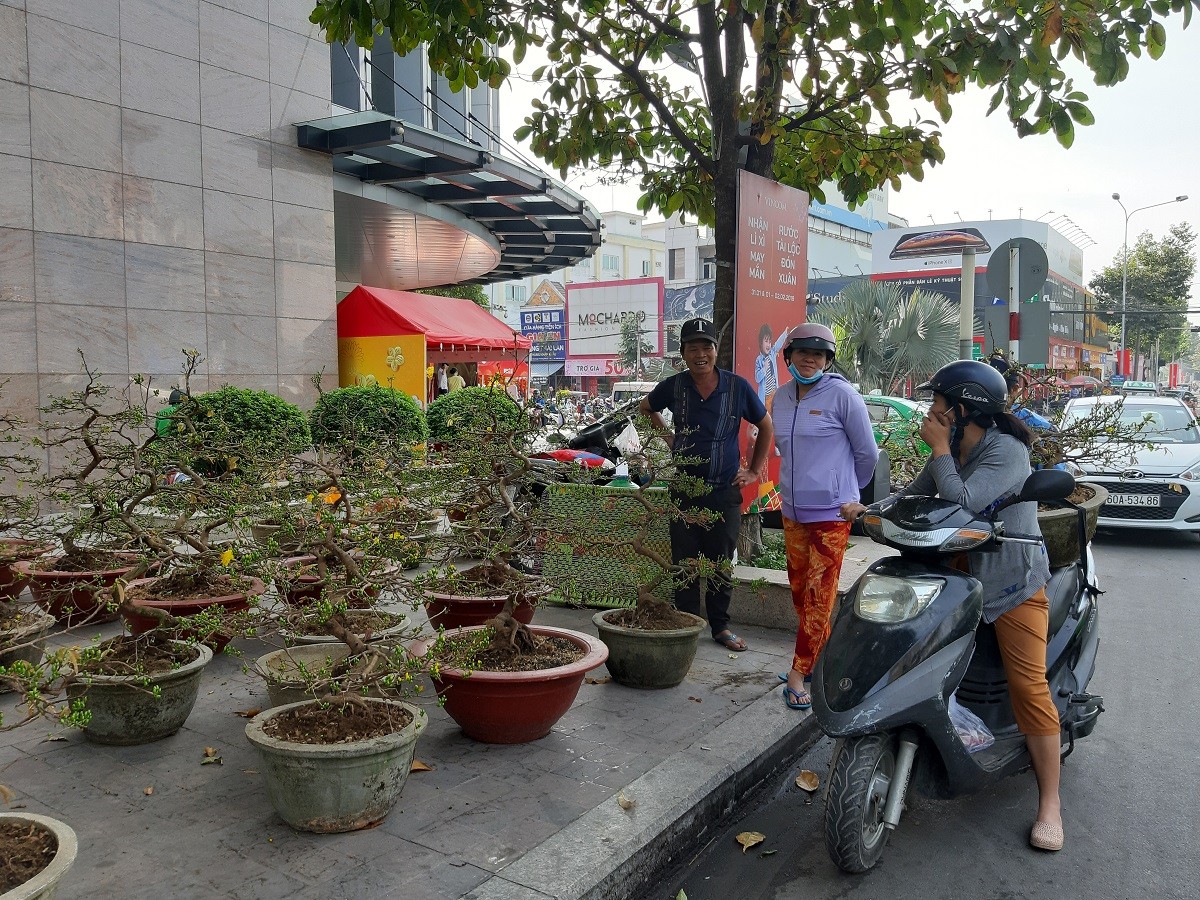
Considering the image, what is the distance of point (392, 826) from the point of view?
10.9 feet

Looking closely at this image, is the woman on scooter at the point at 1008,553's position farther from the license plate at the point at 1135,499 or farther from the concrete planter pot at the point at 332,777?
the license plate at the point at 1135,499

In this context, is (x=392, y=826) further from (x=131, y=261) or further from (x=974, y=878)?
(x=131, y=261)

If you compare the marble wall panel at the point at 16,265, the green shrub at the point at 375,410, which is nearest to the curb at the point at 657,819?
the green shrub at the point at 375,410

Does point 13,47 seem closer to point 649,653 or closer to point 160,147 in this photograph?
point 160,147

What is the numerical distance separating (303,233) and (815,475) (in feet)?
39.4

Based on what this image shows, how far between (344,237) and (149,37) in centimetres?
820

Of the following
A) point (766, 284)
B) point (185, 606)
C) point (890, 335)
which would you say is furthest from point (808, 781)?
point (890, 335)

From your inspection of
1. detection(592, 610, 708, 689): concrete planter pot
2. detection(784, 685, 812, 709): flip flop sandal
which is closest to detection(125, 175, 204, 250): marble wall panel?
detection(592, 610, 708, 689): concrete planter pot

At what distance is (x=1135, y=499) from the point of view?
1044 cm

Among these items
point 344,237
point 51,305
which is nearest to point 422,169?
point 344,237

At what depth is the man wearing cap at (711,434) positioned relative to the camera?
538 centimetres

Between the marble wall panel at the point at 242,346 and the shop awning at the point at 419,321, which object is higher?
the shop awning at the point at 419,321

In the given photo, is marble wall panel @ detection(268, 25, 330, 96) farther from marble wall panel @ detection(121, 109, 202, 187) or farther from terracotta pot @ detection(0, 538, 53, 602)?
terracotta pot @ detection(0, 538, 53, 602)

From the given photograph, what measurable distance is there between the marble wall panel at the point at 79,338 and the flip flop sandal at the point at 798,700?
33.4 feet
